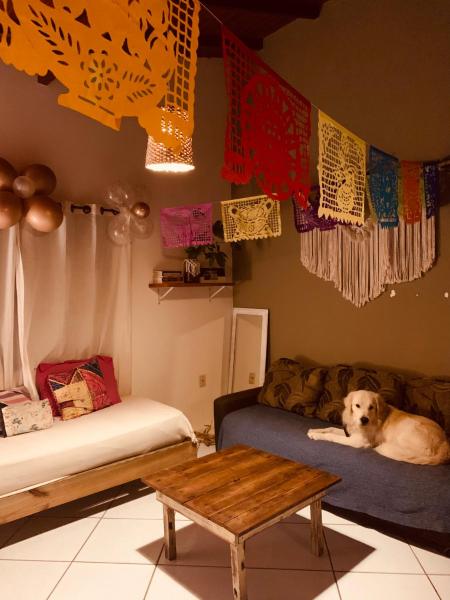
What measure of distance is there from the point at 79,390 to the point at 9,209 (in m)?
1.35

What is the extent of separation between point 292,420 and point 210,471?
3.45 ft

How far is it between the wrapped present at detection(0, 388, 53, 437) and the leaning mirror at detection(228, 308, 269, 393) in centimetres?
198

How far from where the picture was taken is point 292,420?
129 inches

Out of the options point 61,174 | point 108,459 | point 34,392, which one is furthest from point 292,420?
point 61,174

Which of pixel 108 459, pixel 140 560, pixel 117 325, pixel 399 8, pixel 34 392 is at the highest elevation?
pixel 399 8

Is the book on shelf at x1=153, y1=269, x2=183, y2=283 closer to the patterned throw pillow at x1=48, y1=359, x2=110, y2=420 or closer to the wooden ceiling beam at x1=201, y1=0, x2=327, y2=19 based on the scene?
the patterned throw pillow at x1=48, y1=359, x2=110, y2=420

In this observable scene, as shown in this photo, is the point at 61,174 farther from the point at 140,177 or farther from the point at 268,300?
the point at 268,300

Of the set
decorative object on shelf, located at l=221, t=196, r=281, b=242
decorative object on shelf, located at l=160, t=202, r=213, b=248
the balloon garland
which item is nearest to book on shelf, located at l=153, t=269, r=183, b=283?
decorative object on shelf, located at l=160, t=202, r=213, b=248

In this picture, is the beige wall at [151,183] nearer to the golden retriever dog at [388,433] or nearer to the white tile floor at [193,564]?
the white tile floor at [193,564]

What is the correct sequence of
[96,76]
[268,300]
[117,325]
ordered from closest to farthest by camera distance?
1. [96,76]
2. [117,325]
3. [268,300]

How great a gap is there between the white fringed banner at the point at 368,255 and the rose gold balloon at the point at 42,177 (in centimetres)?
208

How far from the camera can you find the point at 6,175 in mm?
2914

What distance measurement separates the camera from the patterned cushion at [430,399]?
8.98 ft

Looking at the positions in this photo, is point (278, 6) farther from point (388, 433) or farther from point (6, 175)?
point (388, 433)
